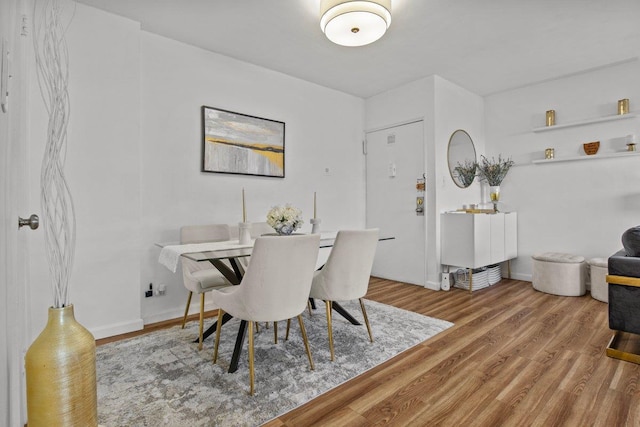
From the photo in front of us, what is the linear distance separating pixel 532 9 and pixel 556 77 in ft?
6.56

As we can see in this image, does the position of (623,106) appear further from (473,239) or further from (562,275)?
(473,239)

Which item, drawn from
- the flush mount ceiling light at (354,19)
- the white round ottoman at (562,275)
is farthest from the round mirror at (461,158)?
the flush mount ceiling light at (354,19)

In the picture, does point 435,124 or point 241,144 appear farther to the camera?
point 435,124

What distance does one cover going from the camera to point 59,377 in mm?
968

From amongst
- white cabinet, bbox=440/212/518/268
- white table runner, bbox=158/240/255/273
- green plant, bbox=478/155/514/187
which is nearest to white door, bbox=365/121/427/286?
white cabinet, bbox=440/212/518/268

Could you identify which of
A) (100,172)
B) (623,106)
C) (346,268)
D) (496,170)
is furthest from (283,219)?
(623,106)

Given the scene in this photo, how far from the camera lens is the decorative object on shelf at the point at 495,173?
14.9 ft

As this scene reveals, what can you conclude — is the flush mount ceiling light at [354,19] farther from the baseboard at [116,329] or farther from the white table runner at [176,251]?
the baseboard at [116,329]

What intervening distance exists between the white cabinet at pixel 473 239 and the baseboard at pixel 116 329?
342 cm

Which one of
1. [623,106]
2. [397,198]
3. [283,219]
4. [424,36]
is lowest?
[283,219]

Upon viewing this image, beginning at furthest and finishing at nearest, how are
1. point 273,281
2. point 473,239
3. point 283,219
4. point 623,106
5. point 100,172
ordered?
point 473,239 → point 623,106 → point 100,172 → point 283,219 → point 273,281

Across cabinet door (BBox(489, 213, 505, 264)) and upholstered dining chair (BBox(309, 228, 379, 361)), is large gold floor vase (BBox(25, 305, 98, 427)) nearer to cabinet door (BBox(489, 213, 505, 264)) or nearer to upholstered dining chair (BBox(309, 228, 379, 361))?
upholstered dining chair (BBox(309, 228, 379, 361))

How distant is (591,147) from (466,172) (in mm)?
1401

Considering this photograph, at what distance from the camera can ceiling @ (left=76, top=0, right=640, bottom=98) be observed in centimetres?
264
